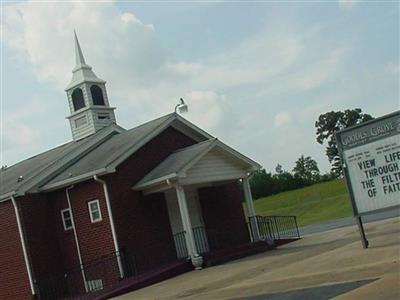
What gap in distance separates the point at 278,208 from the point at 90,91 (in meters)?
32.8

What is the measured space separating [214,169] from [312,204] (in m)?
31.3

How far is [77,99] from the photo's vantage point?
27.3 m

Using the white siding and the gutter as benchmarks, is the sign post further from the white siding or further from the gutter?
the gutter

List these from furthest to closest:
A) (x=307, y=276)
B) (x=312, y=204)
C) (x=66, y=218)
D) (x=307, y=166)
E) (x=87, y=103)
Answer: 1. (x=307, y=166)
2. (x=312, y=204)
3. (x=87, y=103)
4. (x=66, y=218)
5. (x=307, y=276)

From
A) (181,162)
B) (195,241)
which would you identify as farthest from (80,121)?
(195,241)

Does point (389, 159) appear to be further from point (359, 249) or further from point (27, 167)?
point (27, 167)

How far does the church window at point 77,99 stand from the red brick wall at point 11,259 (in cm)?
649

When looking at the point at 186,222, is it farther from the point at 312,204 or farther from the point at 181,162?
the point at 312,204

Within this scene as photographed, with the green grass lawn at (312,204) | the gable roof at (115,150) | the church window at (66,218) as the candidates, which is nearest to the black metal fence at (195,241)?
the gable roof at (115,150)

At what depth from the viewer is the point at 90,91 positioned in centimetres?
2686

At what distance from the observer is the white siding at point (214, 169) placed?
21.4 metres

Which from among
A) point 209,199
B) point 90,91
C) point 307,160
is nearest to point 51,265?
point 209,199

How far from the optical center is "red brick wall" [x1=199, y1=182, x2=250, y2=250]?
78.4 ft

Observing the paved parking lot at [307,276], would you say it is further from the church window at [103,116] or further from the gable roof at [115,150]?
the church window at [103,116]
